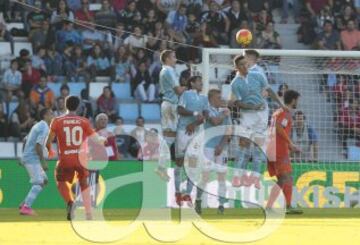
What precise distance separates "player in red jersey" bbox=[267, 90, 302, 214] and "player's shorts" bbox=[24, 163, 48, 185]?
4274 millimetres

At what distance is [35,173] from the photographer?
65.7ft

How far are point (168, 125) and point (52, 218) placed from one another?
286 cm

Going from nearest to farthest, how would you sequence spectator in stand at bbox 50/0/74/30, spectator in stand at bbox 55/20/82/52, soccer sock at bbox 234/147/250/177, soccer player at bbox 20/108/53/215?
soccer sock at bbox 234/147/250/177 < soccer player at bbox 20/108/53/215 < spectator in stand at bbox 55/20/82/52 < spectator in stand at bbox 50/0/74/30

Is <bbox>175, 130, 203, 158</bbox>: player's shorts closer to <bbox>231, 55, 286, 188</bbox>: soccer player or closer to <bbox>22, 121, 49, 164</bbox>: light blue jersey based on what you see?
<bbox>231, 55, 286, 188</bbox>: soccer player

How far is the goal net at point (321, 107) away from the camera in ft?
71.9

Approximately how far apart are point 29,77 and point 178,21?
4635mm

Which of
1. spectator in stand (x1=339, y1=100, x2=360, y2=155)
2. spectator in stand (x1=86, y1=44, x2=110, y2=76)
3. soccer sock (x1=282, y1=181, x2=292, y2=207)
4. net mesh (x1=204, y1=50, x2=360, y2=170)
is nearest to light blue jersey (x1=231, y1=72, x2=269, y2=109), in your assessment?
soccer sock (x1=282, y1=181, x2=292, y2=207)

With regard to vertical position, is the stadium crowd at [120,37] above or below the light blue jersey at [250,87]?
above

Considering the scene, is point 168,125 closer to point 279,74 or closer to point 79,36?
point 279,74

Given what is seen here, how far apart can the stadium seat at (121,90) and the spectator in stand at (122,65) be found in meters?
0.19

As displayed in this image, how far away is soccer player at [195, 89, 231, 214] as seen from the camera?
750 inches

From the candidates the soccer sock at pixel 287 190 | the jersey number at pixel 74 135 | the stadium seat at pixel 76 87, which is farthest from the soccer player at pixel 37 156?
the stadium seat at pixel 76 87

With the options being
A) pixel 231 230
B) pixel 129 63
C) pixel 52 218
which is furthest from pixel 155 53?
pixel 231 230

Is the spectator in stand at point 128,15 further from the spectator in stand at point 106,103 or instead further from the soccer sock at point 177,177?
the soccer sock at point 177,177
